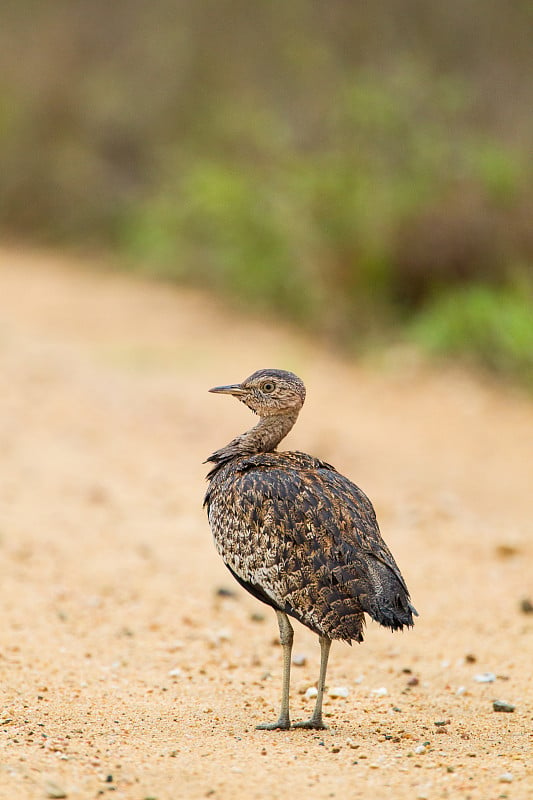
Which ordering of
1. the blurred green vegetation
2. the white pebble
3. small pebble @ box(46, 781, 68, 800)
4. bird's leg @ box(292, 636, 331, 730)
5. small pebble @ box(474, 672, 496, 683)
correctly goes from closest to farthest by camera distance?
small pebble @ box(46, 781, 68, 800)
bird's leg @ box(292, 636, 331, 730)
the white pebble
small pebble @ box(474, 672, 496, 683)
the blurred green vegetation

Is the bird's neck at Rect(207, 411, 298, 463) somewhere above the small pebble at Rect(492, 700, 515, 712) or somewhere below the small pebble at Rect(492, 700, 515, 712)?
above

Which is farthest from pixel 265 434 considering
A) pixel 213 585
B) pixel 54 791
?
pixel 213 585

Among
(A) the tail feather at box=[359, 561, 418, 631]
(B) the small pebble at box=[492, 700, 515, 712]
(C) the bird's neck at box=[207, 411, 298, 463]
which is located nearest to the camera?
(A) the tail feather at box=[359, 561, 418, 631]

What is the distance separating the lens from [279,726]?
4.72 m

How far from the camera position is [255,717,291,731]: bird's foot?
471 centimetres

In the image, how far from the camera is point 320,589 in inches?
177

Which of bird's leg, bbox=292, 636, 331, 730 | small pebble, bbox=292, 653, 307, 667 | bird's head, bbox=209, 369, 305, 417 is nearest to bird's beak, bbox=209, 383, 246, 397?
bird's head, bbox=209, 369, 305, 417

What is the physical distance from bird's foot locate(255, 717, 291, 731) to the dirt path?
0.16ft

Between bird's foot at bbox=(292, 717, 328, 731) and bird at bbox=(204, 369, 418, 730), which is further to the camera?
bird's foot at bbox=(292, 717, 328, 731)

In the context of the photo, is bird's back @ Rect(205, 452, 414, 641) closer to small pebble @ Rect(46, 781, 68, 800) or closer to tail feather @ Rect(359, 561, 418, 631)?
tail feather @ Rect(359, 561, 418, 631)

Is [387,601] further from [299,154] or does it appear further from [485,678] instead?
[299,154]

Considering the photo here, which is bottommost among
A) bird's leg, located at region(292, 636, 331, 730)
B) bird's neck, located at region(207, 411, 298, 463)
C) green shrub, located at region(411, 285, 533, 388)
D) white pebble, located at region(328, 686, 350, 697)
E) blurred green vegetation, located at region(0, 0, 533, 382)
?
bird's leg, located at region(292, 636, 331, 730)

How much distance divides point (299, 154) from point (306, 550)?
12.6 metres

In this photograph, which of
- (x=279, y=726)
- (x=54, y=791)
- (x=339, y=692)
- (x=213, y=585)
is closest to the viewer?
(x=54, y=791)
